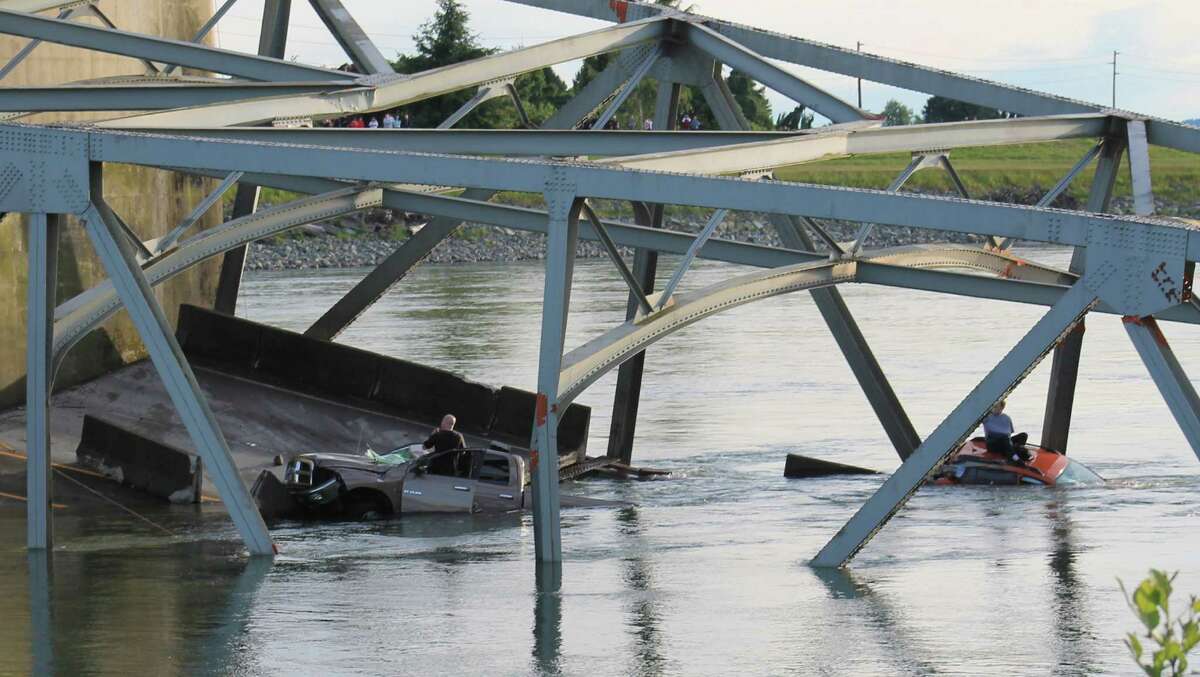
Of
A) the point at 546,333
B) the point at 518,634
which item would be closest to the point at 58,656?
the point at 518,634

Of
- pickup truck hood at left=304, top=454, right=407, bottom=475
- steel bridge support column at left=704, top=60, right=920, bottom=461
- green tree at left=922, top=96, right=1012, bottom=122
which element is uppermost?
green tree at left=922, top=96, right=1012, bottom=122

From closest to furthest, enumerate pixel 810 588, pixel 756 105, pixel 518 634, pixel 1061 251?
1. pixel 518 634
2. pixel 810 588
3. pixel 1061 251
4. pixel 756 105

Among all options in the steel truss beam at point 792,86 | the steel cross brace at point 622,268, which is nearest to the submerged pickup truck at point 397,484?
the steel cross brace at point 622,268

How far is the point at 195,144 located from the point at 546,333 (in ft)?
13.3

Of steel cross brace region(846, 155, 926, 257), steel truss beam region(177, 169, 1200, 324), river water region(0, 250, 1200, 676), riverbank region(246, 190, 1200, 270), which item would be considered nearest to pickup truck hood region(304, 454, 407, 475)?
river water region(0, 250, 1200, 676)

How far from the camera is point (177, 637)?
1563 centimetres

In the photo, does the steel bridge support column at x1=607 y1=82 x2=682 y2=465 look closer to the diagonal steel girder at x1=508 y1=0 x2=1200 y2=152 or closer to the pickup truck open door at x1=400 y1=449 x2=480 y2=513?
the diagonal steel girder at x1=508 y1=0 x2=1200 y2=152

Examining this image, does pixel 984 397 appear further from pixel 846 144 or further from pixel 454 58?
pixel 454 58

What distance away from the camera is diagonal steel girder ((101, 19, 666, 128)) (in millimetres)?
20453

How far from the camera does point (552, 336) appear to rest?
58.3 feet

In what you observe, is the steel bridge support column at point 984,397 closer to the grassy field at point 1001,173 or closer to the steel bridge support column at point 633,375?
the steel bridge support column at point 633,375

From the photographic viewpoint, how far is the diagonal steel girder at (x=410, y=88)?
20453 mm

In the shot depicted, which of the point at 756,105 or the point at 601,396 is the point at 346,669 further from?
the point at 756,105

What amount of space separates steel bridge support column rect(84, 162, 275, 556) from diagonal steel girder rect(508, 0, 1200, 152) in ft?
39.1
